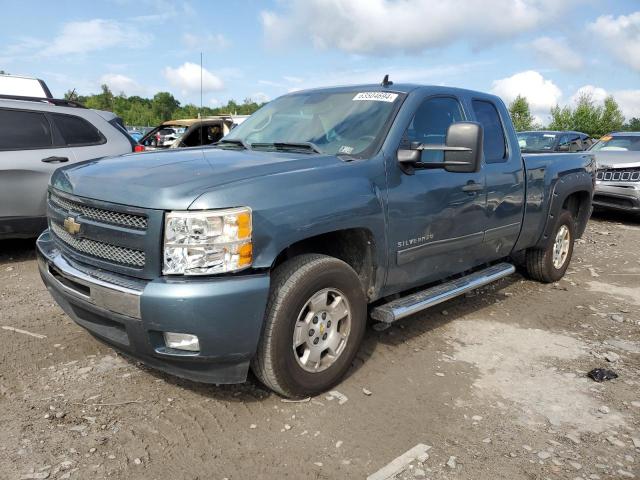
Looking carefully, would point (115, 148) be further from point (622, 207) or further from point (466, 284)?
point (622, 207)

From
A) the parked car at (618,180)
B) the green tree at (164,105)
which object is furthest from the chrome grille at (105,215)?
the green tree at (164,105)

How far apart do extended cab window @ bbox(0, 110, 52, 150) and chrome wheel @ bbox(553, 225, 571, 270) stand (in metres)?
5.54

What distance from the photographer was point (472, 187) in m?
3.91

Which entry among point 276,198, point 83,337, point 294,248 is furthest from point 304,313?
point 83,337

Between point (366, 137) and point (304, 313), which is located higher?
point (366, 137)

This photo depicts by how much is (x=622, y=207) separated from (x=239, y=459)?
9380mm

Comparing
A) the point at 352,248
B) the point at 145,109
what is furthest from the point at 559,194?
the point at 145,109

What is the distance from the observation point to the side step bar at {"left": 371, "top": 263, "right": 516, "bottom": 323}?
335cm

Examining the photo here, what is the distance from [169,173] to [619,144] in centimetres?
1083

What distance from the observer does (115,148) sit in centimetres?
633

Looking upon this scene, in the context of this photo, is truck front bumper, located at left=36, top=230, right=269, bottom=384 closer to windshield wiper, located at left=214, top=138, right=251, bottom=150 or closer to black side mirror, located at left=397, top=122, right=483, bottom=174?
black side mirror, located at left=397, top=122, right=483, bottom=174

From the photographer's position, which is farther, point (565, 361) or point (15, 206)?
point (15, 206)

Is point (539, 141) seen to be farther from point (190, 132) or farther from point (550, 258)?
point (190, 132)

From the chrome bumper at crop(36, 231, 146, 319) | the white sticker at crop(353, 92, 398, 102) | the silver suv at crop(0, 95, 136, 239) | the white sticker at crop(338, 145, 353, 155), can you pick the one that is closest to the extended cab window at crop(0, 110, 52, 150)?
the silver suv at crop(0, 95, 136, 239)
